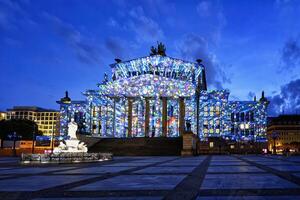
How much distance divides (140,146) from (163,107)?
87.5ft

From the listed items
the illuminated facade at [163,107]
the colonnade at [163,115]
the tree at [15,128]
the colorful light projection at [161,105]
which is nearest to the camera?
the colonnade at [163,115]

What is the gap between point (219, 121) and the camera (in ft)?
316

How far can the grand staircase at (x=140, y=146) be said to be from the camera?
62.7 m

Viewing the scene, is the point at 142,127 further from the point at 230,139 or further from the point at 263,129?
the point at 263,129

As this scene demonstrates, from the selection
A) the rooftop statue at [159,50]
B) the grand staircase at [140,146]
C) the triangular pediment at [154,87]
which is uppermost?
the rooftop statue at [159,50]

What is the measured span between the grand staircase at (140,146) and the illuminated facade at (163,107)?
58.0ft

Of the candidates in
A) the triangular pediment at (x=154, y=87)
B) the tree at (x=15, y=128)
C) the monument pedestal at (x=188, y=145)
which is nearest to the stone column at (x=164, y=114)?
the triangular pediment at (x=154, y=87)

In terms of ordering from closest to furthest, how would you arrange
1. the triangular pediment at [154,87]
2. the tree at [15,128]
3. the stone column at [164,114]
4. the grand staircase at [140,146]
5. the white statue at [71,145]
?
the white statue at [71,145]
the grand staircase at [140,146]
the stone column at [164,114]
the triangular pediment at [154,87]
the tree at [15,128]

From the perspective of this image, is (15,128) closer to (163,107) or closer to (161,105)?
(161,105)

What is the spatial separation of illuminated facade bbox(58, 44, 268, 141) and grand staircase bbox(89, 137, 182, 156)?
17.7m

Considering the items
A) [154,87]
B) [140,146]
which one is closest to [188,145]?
[140,146]

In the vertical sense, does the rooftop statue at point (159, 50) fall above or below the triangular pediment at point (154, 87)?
above

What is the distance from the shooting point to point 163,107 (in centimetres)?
9306

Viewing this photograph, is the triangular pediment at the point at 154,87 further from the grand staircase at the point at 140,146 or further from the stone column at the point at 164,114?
the grand staircase at the point at 140,146
